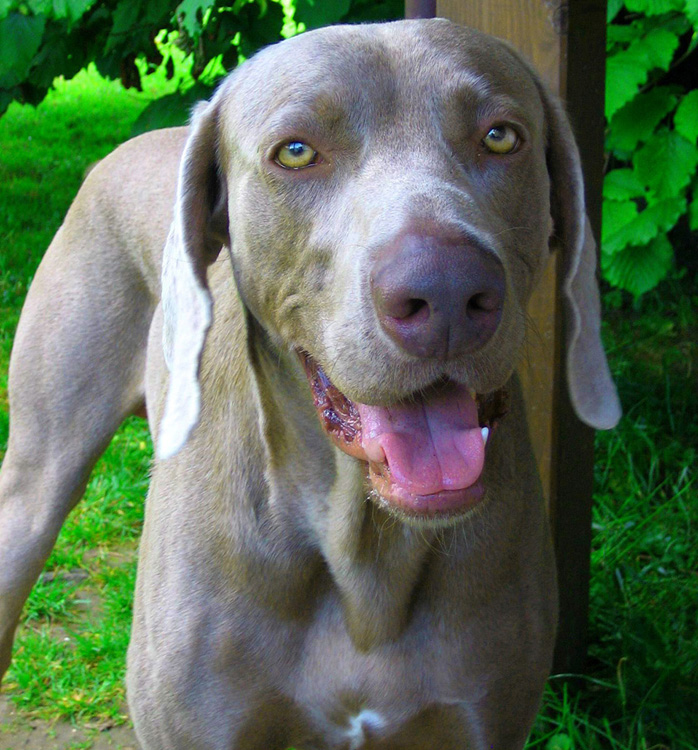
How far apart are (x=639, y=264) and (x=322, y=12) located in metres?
1.41

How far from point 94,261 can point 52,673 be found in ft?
4.19

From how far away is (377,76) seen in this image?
197cm

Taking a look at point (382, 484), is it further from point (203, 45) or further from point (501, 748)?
point (203, 45)

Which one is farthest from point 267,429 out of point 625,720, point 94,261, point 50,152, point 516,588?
point 50,152

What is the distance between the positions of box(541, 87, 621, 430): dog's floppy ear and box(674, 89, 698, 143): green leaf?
168 centimetres

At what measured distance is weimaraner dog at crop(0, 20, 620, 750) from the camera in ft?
5.96

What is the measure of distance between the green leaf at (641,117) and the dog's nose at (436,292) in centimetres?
240

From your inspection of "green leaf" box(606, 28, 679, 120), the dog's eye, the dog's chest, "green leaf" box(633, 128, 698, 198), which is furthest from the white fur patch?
"green leaf" box(633, 128, 698, 198)

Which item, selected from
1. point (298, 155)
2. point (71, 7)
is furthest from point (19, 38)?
point (298, 155)

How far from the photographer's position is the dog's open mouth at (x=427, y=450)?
1.85 metres

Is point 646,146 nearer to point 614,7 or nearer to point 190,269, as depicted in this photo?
point 614,7

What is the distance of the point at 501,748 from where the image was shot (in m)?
2.34

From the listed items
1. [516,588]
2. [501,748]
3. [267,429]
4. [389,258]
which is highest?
[389,258]

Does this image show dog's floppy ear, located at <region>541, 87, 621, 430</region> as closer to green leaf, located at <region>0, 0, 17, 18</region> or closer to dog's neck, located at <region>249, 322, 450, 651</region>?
dog's neck, located at <region>249, 322, 450, 651</region>
